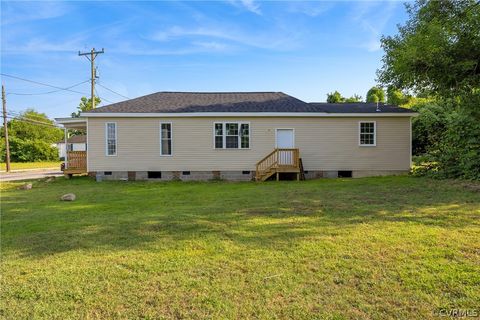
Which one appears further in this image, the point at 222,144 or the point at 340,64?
the point at 222,144

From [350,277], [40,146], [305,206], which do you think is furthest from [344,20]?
[40,146]

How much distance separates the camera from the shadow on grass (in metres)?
4.70

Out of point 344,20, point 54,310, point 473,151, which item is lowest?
point 54,310

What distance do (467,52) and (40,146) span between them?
1783 inches

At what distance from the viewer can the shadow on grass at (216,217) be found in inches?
185

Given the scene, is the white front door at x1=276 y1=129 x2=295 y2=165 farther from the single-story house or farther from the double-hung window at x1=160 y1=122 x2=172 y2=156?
the double-hung window at x1=160 y1=122 x2=172 y2=156

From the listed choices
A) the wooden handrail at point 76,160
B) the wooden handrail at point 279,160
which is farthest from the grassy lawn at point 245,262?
the wooden handrail at point 76,160

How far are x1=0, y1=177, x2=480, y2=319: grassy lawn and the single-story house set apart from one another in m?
7.87

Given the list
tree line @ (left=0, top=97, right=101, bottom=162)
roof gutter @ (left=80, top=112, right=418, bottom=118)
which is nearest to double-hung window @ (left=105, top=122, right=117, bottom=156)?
roof gutter @ (left=80, top=112, right=418, bottom=118)

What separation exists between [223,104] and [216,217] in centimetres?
1009

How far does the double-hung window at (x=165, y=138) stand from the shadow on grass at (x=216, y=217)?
5633 mm

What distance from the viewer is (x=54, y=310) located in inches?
109

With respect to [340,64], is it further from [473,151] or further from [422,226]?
[422,226]

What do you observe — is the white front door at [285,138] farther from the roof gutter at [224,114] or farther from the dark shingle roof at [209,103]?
the dark shingle roof at [209,103]
